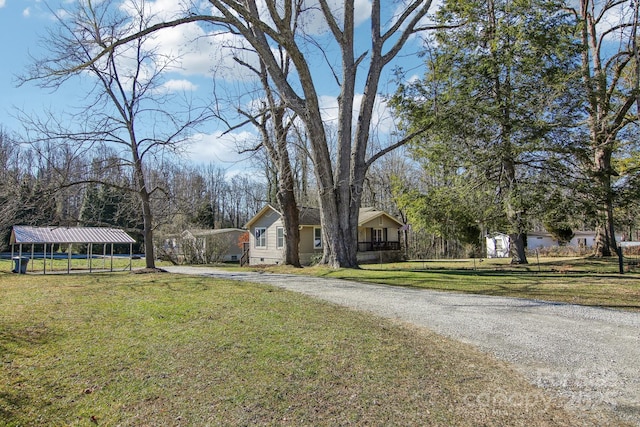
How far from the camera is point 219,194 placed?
5825cm

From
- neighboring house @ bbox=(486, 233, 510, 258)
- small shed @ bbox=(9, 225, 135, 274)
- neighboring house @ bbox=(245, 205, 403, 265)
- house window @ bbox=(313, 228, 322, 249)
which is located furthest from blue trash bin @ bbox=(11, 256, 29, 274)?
neighboring house @ bbox=(486, 233, 510, 258)

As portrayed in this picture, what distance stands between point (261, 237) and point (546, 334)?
26.3m

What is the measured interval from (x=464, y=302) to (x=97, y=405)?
6446 mm

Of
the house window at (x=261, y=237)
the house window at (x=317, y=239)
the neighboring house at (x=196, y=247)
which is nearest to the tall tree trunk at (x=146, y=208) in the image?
the house window at (x=261, y=237)

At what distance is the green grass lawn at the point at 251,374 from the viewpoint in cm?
344

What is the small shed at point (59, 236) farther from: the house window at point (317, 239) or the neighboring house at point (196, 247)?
the house window at point (317, 239)

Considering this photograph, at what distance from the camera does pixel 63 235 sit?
20.0 m

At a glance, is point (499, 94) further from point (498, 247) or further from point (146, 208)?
point (498, 247)


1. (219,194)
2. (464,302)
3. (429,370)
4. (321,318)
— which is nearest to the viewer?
(429,370)

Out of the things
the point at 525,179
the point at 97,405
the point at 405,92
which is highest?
the point at 405,92

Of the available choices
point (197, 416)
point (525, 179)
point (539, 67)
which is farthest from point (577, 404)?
point (539, 67)

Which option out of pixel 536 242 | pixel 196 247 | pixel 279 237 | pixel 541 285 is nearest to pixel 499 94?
pixel 541 285

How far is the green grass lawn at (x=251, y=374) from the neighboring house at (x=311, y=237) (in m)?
21.2

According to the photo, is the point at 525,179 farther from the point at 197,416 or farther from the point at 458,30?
the point at 197,416
